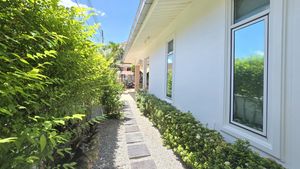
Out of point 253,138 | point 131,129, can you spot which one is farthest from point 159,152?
point 253,138

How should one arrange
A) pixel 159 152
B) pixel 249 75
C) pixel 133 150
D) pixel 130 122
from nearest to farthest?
pixel 249 75 < pixel 159 152 < pixel 133 150 < pixel 130 122

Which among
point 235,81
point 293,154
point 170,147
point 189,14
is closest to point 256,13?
point 235,81

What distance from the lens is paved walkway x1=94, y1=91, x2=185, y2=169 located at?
3.74 m

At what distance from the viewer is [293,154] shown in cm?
187

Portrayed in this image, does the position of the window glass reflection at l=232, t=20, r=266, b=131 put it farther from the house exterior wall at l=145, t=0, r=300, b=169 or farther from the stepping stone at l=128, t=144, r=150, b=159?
the stepping stone at l=128, t=144, r=150, b=159

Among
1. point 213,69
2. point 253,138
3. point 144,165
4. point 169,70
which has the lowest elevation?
point 144,165

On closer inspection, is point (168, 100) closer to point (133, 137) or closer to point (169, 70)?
point (169, 70)

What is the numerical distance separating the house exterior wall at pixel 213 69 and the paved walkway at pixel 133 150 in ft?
3.58

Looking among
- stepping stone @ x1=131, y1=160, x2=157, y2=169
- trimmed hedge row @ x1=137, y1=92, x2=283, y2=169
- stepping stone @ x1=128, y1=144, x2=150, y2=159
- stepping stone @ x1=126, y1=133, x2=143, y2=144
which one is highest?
trimmed hedge row @ x1=137, y1=92, x2=283, y2=169

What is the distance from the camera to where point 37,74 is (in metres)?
1.17

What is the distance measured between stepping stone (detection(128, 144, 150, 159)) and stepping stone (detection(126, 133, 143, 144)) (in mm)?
382

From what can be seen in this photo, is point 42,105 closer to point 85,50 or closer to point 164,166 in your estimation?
point 85,50

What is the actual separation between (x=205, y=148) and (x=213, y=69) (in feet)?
4.66

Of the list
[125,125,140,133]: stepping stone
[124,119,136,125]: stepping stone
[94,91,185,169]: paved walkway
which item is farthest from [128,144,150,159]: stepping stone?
[124,119,136,125]: stepping stone
